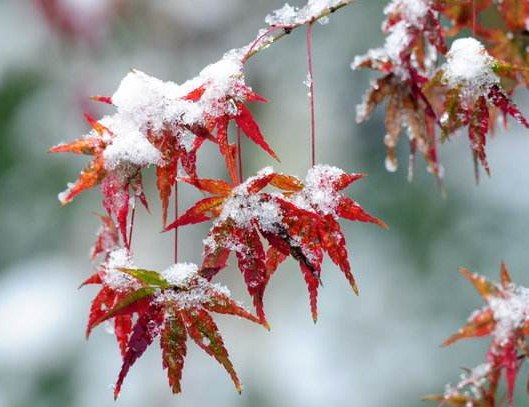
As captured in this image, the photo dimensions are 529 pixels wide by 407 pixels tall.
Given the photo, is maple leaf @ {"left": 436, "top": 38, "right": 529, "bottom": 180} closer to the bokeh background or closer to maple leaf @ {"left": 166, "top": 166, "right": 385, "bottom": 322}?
maple leaf @ {"left": 166, "top": 166, "right": 385, "bottom": 322}

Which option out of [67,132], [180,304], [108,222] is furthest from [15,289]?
[180,304]

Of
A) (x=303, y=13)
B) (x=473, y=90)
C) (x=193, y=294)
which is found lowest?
(x=193, y=294)

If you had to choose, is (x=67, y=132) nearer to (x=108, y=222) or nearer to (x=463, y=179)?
(x=463, y=179)

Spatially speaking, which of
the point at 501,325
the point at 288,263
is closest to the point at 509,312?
the point at 501,325

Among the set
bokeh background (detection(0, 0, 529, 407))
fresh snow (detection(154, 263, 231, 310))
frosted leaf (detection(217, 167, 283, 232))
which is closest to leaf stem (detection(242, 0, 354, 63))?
frosted leaf (detection(217, 167, 283, 232))

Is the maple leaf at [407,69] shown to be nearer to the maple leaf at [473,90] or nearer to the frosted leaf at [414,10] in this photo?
the frosted leaf at [414,10]

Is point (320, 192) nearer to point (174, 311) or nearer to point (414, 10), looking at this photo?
point (174, 311)

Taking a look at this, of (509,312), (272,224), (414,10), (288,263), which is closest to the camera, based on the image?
(272,224)
